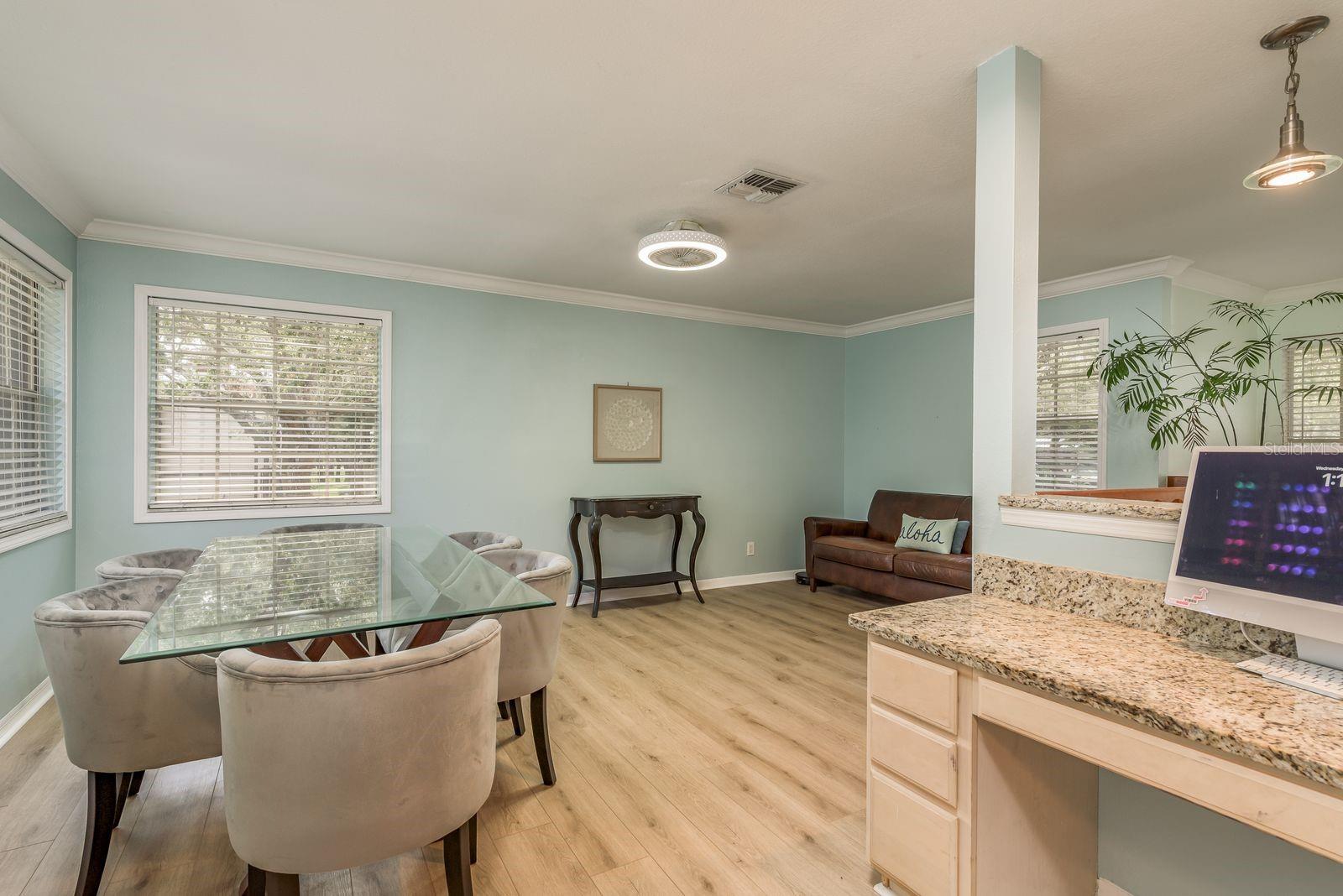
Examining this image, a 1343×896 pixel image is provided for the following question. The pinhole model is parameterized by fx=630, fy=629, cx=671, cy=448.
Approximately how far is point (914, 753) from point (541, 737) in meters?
1.34

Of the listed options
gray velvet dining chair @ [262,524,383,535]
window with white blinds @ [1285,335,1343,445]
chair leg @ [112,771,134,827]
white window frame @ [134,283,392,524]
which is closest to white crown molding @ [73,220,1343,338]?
white window frame @ [134,283,392,524]

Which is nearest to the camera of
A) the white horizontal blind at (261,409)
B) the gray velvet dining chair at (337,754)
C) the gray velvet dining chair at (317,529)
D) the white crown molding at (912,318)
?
the gray velvet dining chair at (337,754)

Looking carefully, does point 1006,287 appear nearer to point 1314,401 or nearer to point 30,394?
point 30,394

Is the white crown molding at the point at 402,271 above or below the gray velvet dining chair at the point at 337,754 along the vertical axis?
above

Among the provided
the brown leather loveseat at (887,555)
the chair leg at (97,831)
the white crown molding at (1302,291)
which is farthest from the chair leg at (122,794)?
the white crown molding at (1302,291)

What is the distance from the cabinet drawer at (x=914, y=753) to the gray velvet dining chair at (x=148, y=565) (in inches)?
99.0

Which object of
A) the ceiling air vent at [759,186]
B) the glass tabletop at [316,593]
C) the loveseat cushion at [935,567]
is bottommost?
the loveseat cushion at [935,567]

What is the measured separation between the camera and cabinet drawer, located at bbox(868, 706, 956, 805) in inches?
59.5

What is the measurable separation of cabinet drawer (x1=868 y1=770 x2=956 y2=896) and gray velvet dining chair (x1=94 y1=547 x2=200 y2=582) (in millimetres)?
2547

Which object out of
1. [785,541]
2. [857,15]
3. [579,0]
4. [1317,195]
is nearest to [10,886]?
[579,0]

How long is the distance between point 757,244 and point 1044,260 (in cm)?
192

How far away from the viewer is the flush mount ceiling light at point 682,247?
3219mm

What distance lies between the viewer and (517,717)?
2.78 metres

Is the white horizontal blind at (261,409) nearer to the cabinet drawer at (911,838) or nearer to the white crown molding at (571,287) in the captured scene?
the white crown molding at (571,287)
